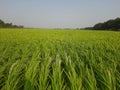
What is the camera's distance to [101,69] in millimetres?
1312

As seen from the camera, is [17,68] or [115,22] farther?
[115,22]

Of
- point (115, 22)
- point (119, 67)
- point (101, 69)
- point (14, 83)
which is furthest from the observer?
point (115, 22)

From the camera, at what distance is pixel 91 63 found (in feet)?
5.09

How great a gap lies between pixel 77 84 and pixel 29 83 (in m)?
0.33

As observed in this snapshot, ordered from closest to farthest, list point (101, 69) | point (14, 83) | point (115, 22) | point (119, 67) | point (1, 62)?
1. point (14, 83)
2. point (101, 69)
3. point (119, 67)
4. point (1, 62)
5. point (115, 22)

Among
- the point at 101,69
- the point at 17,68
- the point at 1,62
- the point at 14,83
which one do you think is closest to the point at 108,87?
the point at 101,69

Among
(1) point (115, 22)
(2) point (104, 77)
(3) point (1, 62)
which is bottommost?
(1) point (115, 22)

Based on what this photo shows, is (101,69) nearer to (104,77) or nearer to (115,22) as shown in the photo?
(104,77)

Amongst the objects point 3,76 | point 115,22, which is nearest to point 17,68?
point 3,76

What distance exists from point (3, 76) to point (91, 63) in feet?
2.71

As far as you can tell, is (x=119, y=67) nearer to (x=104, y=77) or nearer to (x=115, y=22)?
(x=104, y=77)

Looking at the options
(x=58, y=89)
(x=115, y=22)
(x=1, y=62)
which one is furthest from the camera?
(x=115, y=22)

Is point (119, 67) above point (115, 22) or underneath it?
above

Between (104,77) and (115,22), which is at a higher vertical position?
(104,77)
